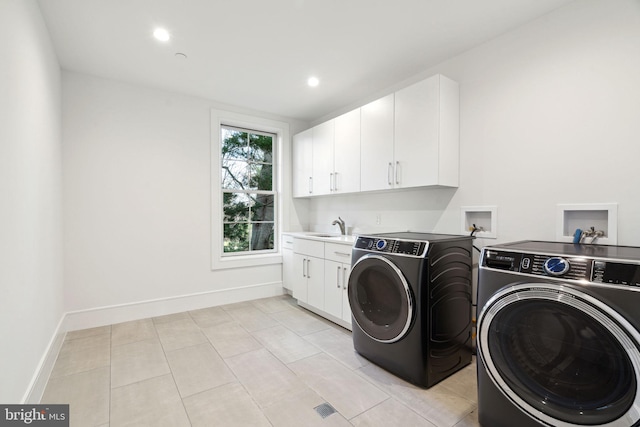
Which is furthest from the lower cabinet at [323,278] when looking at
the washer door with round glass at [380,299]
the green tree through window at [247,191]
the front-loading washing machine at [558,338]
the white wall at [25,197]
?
the white wall at [25,197]

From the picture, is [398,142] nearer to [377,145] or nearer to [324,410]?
[377,145]

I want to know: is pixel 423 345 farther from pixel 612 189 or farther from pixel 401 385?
pixel 612 189

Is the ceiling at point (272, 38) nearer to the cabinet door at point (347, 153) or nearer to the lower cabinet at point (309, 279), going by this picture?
the cabinet door at point (347, 153)

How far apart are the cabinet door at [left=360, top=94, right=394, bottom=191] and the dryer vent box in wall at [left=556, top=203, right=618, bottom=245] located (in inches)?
49.1

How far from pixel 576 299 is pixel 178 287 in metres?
3.50

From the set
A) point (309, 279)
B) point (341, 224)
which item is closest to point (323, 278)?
point (309, 279)

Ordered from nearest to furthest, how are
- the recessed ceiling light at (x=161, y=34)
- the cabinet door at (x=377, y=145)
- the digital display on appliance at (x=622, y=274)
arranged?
the digital display on appliance at (x=622, y=274) < the recessed ceiling light at (x=161, y=34) < the cabinet door at (x=377, y=145)

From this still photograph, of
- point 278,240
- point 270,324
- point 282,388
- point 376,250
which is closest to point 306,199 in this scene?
point 278,240

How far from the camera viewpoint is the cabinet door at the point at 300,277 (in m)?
3.40

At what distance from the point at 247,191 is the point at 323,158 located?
1156 mm

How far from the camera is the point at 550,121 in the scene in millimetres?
2014

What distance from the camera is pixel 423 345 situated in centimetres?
188

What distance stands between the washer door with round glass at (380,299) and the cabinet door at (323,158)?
1.49 m

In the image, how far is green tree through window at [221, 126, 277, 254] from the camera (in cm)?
387
